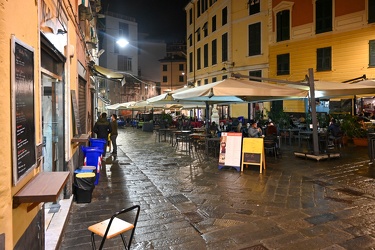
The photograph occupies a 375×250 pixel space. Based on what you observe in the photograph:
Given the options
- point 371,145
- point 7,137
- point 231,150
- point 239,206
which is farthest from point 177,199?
point 371,145

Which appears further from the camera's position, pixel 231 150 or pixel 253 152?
pixel 231 150

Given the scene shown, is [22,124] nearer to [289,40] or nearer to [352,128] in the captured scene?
[352,128]

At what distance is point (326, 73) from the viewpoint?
1802 centimetres

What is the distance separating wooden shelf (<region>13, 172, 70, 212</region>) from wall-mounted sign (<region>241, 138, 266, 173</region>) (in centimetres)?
583

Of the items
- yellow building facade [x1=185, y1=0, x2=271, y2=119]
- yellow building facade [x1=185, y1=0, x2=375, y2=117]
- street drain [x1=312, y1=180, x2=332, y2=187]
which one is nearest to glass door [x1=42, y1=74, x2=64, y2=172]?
street drain [x1=312, y1=180, x2=332, y2=187]

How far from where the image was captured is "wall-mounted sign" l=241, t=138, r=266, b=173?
25.6 feet

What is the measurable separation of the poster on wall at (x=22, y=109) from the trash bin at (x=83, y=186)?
2.70m

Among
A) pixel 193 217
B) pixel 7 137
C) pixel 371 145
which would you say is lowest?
pixel 193 217

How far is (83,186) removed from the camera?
5281 millimetres

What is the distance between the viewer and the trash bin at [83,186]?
17.3 feet

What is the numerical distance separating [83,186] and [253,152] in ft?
14.8

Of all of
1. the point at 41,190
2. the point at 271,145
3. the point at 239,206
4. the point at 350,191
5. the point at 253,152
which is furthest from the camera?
the point at 271,145

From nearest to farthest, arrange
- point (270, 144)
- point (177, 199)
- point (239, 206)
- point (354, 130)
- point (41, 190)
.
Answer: point (41, 190)
point (239, 206)
point (177, 199)
point (270, 144)
point (354, 130)

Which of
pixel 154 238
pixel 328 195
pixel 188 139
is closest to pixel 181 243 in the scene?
pixel 154 238
